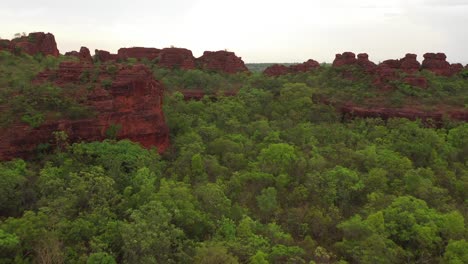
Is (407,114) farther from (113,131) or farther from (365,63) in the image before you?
(113,131)

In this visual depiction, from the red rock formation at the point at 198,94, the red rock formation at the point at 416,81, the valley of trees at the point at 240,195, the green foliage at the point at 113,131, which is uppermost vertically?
the red rock formation at the point at 416,81

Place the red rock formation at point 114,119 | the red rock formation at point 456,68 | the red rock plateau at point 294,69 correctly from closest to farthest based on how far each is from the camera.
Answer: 1. the red rock formation at point 114,119
2. the red rock formation at point 456,68
3. the red rock plateau at point 294,69

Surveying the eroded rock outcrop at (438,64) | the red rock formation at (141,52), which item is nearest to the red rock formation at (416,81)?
the eroded rock outcrop at (438,64)

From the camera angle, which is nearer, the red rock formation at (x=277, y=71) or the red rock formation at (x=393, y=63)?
the red rock formation at (x=393, y=63)

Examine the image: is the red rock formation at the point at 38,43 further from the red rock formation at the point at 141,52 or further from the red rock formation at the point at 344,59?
the red rock formation at the point at 344,59

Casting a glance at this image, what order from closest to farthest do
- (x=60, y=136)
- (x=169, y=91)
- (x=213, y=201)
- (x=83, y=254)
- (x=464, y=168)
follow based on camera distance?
1. (x=83, y=254)
2. (x=213, y=201)
3. (x=60, y=136)
4. (x=464, y=168)
5. (x=169, y=91)

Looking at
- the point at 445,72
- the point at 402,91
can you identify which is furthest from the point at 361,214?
the point at 445,72

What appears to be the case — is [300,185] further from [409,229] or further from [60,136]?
[60,136]
